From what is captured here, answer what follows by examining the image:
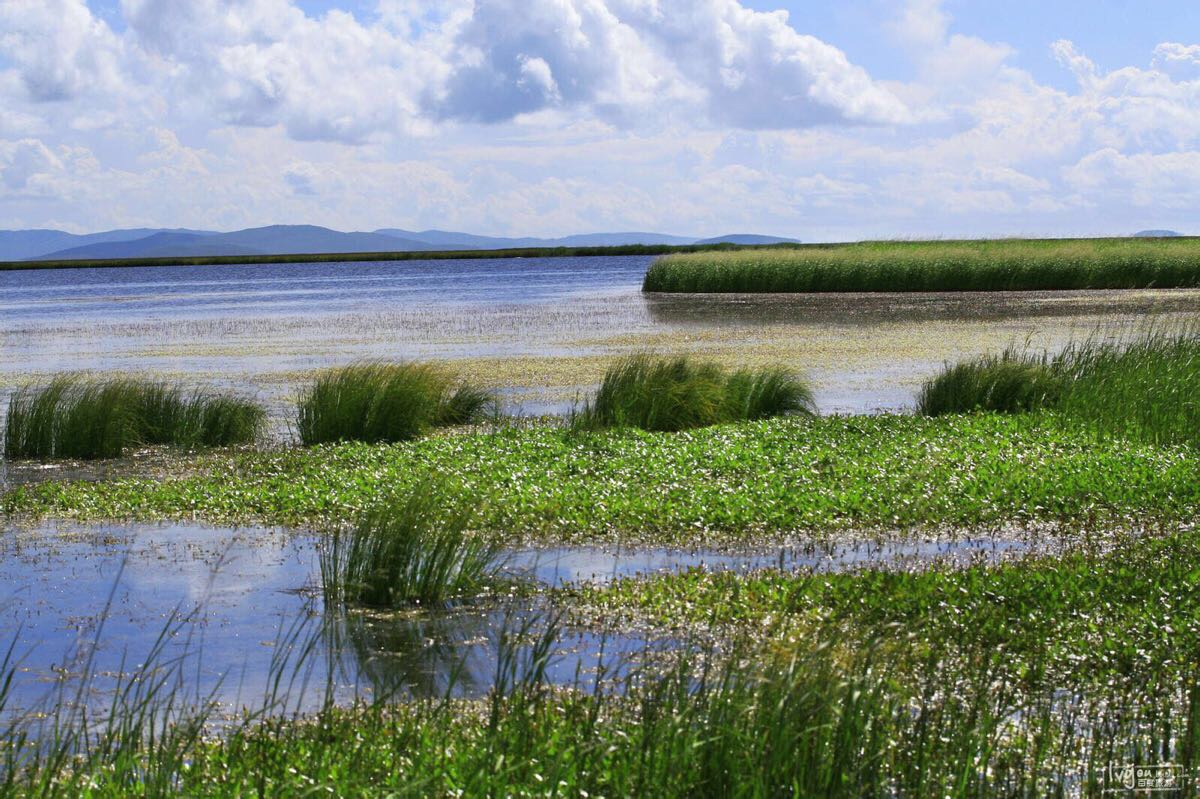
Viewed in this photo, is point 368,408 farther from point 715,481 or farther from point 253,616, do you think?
point 253,616

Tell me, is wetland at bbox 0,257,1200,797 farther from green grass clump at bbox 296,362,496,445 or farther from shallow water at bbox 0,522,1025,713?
green grass clump at bbox 296,362,496,445

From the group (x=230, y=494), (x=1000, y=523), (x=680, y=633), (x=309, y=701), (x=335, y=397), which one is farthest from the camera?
(x=335, y=397)

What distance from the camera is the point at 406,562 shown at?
9938 millimetres

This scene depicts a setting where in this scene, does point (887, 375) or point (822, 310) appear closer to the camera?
point (887, 375)

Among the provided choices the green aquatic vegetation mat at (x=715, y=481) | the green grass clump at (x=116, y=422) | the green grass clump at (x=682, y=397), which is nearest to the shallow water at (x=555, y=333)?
the green grass clump at (x=682, y=397)

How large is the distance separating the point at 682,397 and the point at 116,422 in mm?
7904

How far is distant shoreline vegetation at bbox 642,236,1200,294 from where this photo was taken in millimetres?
54188

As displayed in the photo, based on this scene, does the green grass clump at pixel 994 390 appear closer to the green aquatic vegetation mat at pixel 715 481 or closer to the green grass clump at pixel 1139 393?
the green grass clump at pixel 1139 393

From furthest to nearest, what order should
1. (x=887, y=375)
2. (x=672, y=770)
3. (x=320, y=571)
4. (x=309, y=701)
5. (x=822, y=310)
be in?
(x=822, y=310), (x=887, y=375), (x=320, y=571), (x=309, y=701), (x=672, y=770)

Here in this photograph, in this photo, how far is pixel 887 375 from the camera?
25453mm

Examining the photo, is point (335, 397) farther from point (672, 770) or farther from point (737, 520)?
point (672, 770)

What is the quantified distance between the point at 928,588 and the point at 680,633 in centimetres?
193

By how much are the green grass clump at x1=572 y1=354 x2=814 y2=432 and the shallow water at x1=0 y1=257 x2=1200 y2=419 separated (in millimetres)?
1649

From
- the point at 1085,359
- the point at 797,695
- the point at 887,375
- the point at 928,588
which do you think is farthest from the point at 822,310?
the point at 797,695
